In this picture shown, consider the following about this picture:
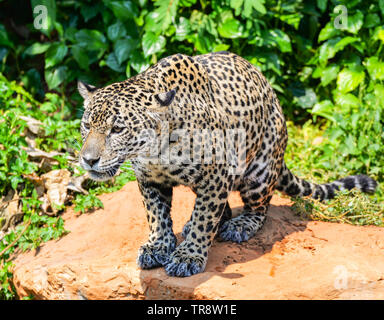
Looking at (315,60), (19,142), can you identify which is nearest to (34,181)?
(19,142)

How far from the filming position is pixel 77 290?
19.3ft

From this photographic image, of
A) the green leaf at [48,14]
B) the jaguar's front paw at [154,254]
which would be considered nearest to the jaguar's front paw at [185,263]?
the jaguar's front paw at [154,254]

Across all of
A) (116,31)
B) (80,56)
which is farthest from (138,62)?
(80,56)

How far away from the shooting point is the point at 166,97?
517cm

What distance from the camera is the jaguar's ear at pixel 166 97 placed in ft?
16.9

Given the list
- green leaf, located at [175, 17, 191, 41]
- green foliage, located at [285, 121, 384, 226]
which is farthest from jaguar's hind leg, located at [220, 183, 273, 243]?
green leaf, located at [175, 17, 191, 41]

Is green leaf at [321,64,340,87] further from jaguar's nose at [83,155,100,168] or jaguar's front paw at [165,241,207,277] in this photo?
jaguar's nose at [83,155,100,168]

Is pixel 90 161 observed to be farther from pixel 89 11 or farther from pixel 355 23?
pixel 355 23

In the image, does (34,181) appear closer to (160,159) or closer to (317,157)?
(160,159)

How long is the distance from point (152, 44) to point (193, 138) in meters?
4.01

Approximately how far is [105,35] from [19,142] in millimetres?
2888

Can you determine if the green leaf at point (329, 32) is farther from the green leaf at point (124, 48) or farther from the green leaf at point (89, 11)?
the green leaf at point (89, 11)

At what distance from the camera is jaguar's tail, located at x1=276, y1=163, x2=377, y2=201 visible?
723 centimetres
